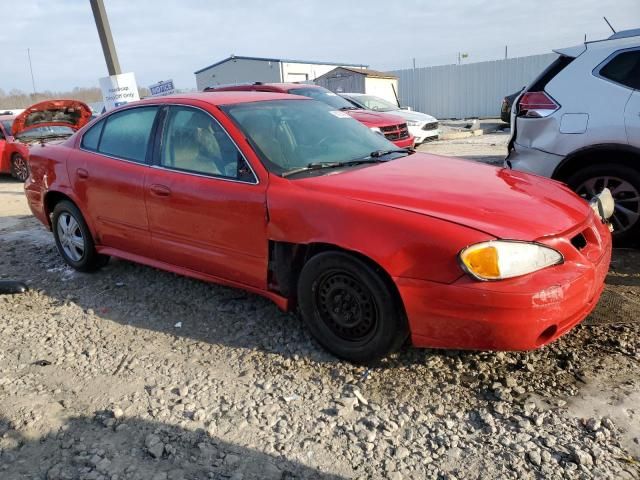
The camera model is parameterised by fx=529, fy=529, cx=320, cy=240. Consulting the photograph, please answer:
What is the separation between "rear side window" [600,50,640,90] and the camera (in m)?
4.44

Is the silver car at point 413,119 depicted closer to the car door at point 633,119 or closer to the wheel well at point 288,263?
the car door at point 633,119

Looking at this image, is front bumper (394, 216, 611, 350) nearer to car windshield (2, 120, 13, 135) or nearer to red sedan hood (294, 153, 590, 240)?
red sedan hood (294, 153, 590, 240)

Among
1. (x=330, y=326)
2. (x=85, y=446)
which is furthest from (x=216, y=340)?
(x=85, y=446)

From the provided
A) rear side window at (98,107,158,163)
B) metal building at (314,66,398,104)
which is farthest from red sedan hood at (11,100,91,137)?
metal building at (314,66,398,104)

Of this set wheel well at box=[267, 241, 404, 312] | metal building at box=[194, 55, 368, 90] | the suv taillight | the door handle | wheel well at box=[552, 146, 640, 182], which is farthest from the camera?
metal building at box=[194, 55, 368, 90]

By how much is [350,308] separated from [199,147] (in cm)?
164

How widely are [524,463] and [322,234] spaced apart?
1518 mm

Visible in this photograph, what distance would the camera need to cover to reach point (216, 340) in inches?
142

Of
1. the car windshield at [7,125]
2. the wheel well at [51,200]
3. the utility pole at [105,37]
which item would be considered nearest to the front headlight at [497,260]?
the wheel well at [51,200]

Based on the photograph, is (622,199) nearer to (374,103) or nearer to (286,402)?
(286,402)

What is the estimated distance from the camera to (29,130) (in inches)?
452

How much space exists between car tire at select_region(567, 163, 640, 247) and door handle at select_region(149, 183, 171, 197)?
11.5ft

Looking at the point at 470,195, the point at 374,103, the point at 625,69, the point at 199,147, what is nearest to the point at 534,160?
the point at 625,69

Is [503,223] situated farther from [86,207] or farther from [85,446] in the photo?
[86,207]
